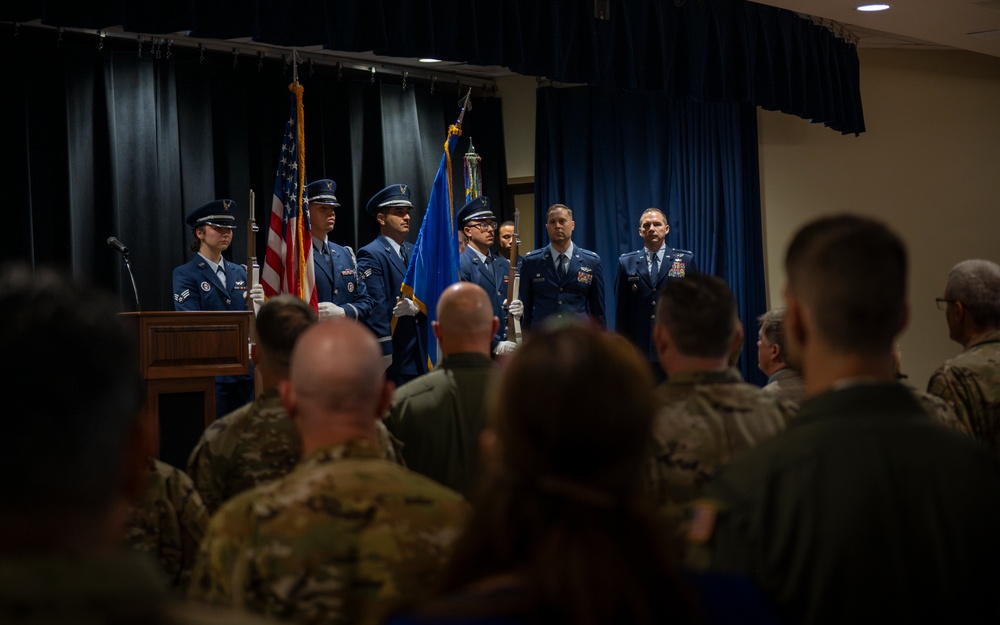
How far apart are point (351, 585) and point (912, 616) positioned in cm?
73

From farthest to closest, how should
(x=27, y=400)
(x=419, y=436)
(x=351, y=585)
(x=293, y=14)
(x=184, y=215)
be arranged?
(x=184, y=215), (x=293, y=14), (x=419, y=436), (x=351, y=585), (x=27, y=400)

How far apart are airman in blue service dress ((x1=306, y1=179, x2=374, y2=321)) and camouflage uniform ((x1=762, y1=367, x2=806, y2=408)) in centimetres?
371

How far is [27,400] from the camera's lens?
33.4 inches

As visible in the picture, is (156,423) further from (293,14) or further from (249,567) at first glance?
(249,567)

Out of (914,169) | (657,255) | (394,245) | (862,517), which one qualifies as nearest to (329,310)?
(394,245)

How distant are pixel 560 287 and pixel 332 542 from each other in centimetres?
618

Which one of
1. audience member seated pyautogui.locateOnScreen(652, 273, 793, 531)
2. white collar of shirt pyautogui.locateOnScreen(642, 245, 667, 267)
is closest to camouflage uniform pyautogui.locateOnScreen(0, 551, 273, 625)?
audience member seated pyautogui.locateOnScreen(652, 273, 793, 531)

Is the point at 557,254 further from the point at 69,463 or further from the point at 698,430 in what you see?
the point at 69,463

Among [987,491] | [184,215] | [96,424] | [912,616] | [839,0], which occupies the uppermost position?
[839,0]

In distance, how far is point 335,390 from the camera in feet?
5.49

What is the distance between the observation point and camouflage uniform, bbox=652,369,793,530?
212cm

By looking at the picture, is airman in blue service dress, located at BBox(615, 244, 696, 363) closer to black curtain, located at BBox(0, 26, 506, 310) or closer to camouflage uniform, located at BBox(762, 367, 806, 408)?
black curtain, located at BBox(0, 26, 506, 310)

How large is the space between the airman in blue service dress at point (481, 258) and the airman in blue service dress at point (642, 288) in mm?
907

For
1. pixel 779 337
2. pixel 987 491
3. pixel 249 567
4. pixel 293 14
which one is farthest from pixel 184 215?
pixel 987 491
